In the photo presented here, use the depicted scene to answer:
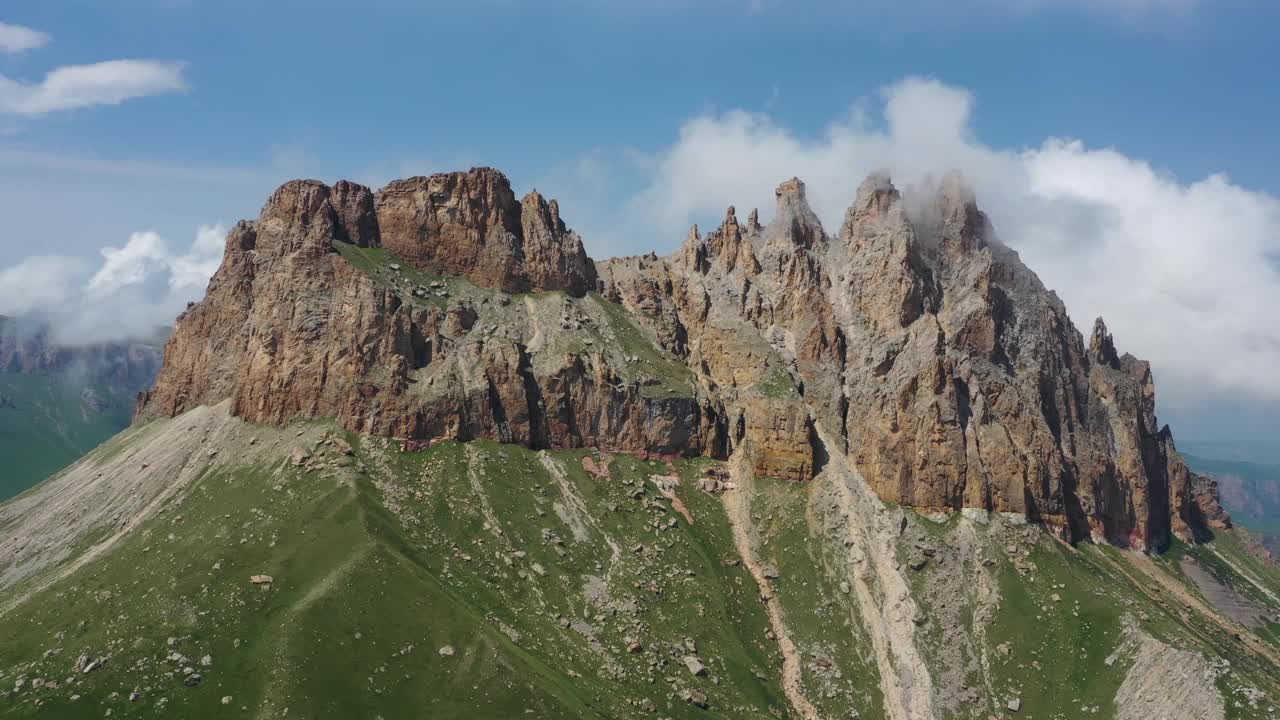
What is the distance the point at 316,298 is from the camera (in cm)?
18888

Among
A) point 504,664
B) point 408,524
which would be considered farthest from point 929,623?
point 408,524

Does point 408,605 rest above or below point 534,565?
below

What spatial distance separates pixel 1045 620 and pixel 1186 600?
6024 centimetres

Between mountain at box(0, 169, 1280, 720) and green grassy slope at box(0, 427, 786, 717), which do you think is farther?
mountain at box(0, 169, 1280, 720)

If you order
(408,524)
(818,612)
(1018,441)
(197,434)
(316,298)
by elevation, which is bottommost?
A: (818,612)

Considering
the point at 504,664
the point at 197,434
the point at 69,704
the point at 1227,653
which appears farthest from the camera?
the point at 197,434

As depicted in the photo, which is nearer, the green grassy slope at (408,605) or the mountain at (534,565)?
the green grassy slope at (408,605)

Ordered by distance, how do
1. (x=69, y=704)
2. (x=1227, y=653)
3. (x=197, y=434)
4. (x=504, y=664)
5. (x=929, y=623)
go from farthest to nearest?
(x=197, y=434) < (x=929, y=623) < (x=1227, y=653) < (x=504, y=664) < (x=69, y=704)

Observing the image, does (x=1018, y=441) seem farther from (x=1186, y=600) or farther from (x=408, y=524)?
(x=408, y=524)

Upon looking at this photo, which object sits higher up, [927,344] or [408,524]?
[927,344]

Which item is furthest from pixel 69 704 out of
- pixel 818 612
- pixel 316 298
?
pixel 818 612

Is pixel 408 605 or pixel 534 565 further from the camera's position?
pixel 534 565

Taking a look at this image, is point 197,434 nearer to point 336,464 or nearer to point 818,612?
point 336,464

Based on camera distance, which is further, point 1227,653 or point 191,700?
point 1227,653
